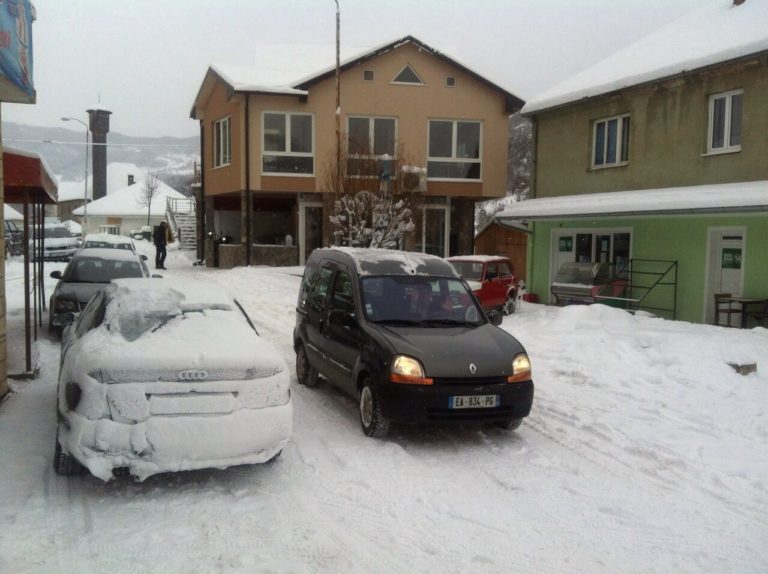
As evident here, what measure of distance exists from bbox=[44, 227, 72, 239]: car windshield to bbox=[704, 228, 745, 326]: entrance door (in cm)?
3156

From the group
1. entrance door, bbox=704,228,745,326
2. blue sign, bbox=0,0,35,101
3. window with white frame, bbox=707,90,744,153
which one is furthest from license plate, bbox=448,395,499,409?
window with white frame, bbox=707,90,744,153

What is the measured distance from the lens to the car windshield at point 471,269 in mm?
15820

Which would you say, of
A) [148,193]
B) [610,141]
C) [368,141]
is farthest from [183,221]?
[610,141]

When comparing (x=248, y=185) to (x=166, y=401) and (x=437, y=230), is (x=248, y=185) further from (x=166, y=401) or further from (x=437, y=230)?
(x=166, y=401)

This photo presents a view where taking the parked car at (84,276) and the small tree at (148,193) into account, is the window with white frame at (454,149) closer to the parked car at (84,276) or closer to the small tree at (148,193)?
the parked car at (84,276)

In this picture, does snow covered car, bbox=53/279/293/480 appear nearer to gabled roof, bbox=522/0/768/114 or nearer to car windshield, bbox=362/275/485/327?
car windshield, bbox=362/275/485/327

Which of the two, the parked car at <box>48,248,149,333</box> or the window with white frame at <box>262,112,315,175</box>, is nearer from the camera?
the parked car at <box>48,248,149,333</box>

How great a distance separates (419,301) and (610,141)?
12.1m

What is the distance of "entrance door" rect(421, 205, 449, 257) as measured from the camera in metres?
27.9

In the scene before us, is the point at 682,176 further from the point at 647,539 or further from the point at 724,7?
the point at 647,539

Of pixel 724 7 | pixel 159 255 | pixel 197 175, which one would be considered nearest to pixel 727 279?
pixel 724 7

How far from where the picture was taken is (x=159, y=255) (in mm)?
27203

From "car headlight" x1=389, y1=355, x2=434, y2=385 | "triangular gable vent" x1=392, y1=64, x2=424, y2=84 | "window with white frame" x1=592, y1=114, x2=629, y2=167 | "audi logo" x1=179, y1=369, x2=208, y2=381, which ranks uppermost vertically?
"triangular gable vent" x1=392, y1=64, x2=424, y2=84

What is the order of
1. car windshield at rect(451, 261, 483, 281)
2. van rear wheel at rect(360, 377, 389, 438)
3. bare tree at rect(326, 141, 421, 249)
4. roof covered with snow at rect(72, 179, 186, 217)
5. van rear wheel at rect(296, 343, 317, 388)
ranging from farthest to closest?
1. roof covered with snow at rect(72, 179, 186, 217)
2. bare tree at rect(326, 141, 421, 249)
3. car windshield at rect(451, 261, 483, 281)
4. van rear wheel at rect(296, 343, 317, 388)
5. van rear wheel at rect(360, 377, 389, 438)
